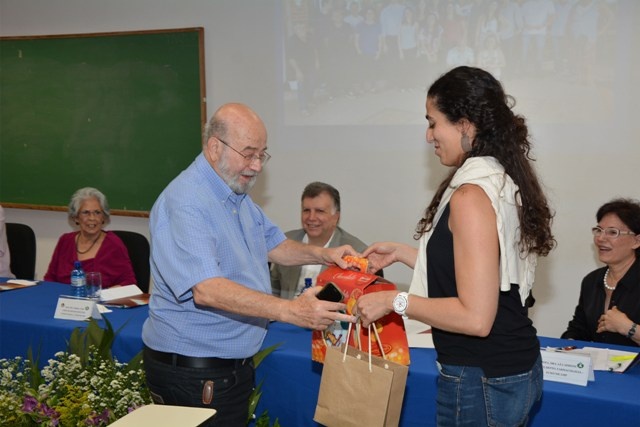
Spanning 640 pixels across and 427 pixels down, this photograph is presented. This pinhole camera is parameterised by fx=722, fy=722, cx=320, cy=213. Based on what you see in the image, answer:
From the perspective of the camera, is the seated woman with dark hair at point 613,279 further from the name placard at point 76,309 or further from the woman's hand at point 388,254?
the name placard at point 76,309

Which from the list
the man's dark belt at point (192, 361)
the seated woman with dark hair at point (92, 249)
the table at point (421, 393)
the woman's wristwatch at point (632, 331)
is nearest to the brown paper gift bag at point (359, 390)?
the man's dark belt at point (192, 361)

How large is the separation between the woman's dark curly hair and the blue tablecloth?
0.81 metres

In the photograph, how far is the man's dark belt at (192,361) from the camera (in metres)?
2.19

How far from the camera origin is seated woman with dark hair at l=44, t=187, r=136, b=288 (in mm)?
4195

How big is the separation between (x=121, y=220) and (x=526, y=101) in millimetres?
3175

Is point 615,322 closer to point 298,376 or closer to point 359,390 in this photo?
point 298,376

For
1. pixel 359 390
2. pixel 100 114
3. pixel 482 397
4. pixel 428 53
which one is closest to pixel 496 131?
pixel 482 397

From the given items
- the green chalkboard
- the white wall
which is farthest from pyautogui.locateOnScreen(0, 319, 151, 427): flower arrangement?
the green chalkboard

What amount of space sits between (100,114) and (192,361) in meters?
3.85

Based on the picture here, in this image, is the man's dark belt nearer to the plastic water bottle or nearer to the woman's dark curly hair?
the woman's dark curly hair

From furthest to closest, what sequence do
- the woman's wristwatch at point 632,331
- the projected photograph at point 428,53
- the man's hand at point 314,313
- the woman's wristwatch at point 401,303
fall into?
the projected photograph at point 428,53, the woman's wristwatch at point 632,331, the man's hand at point 314,313, the woman's wristwatch at point 401,303

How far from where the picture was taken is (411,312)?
178 cm

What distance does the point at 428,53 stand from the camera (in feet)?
14.9

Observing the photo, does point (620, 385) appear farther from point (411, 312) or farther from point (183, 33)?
point (183, 33)
